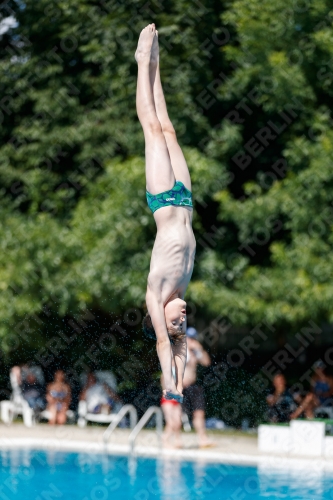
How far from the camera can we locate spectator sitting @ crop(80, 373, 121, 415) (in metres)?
15.6

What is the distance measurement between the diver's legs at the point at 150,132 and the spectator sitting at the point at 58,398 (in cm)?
870

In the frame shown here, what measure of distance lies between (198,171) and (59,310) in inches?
144

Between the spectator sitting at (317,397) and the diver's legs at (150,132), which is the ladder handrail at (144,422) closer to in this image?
the spectator sitting at (317,397)

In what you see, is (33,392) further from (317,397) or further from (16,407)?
(317,397)

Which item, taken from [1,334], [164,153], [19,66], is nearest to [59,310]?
[1,334]

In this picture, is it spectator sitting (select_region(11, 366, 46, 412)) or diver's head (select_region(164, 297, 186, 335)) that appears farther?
spectator sitting (select_region(11, 366, 46, 412))

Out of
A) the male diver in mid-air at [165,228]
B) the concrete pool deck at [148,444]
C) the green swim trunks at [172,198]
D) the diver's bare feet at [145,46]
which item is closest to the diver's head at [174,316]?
the male diver in mid-air at [165,228]

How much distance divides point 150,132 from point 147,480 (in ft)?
20.0

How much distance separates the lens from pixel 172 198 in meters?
6.79

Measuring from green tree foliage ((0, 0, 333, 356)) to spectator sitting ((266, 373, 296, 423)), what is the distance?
52.0 inches

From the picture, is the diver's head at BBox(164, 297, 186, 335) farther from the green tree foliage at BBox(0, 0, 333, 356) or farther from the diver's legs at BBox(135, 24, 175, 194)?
the green tree foliage at BBox(0, 0, 333, 356)

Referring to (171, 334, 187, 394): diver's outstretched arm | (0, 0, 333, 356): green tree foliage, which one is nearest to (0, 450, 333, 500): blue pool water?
(0, 0, 333, 356): green tree foliage

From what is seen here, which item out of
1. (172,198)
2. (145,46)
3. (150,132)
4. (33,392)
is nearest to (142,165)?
(33,392)

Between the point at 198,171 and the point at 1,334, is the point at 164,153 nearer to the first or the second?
the point at 198,171
